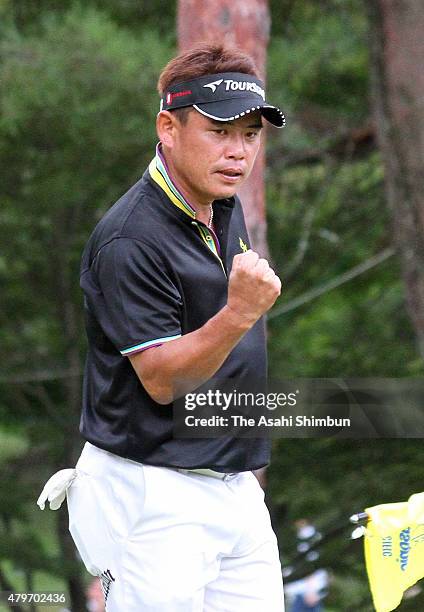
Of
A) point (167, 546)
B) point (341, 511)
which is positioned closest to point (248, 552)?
point (167, 546)

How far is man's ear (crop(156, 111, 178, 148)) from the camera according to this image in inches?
98.0

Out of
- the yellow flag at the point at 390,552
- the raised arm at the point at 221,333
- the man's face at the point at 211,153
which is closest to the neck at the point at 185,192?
the man's face at the point at 211,153

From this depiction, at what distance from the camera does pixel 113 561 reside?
8.18 ft

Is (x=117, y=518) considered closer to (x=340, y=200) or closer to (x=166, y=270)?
(x=166, y=270)

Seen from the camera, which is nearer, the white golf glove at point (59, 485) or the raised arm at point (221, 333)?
the raised arm at point (221, 333)

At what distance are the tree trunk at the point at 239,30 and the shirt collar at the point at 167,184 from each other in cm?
257

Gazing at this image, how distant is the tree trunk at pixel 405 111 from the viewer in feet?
20.9

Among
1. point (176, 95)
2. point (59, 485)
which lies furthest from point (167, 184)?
point (59, 485)

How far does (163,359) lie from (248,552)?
611 mm

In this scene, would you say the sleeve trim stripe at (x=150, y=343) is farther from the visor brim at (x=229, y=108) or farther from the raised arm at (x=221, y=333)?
the visor brim at (x=229, y=108)

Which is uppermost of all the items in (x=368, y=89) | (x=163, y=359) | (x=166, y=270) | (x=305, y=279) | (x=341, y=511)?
(x=368, y=89)

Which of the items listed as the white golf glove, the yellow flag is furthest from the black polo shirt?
the yellow flag

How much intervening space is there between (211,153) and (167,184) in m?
0.13

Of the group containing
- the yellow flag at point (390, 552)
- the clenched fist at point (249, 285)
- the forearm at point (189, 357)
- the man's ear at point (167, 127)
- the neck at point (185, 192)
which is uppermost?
the man's ear at point (167, 127)
